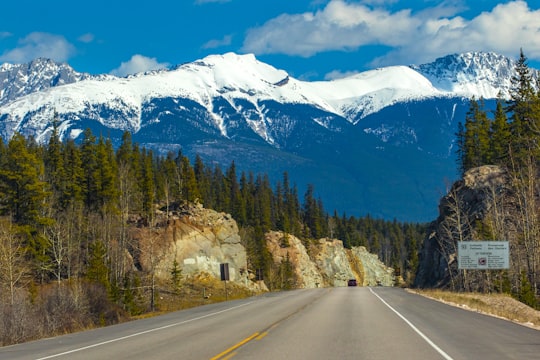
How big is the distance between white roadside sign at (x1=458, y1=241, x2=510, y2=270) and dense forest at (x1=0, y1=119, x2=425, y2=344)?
23729 mm

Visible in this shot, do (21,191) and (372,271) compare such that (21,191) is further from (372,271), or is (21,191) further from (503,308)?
(372,271)

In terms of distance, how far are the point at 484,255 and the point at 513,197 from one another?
740 inches

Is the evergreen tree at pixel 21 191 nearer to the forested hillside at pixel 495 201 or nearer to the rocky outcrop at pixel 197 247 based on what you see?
the rocky outcrop at pixel 197 247

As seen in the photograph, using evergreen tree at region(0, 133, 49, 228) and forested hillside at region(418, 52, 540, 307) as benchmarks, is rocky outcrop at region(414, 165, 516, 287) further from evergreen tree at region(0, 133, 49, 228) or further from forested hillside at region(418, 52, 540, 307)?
evergreen tree at region(0, 133, 49, 228)

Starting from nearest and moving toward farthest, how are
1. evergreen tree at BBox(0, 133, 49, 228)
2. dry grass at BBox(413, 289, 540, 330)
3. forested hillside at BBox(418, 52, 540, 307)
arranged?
dry grass at BBox(413, 289, 540, 330) < forested hillside at BBox(418, 52, 540, 307) < evergreen tree at BBox(0, 133, 49, 228)

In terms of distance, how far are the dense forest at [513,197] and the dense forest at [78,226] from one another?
90.1ft

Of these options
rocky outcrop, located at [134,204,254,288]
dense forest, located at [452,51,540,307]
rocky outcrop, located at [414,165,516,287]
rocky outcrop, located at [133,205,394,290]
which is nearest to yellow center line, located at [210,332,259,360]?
dense forest, located at [452,51,540,307]

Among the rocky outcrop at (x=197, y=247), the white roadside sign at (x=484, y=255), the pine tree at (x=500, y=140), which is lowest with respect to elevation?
the white roadside sign at (x=484, y=255)

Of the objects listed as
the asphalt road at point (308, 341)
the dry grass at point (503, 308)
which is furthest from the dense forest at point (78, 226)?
the dry grass at point (503, 308)

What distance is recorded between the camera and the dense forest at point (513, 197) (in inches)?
1860

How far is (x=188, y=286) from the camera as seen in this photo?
231ft

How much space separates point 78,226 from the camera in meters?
67.9

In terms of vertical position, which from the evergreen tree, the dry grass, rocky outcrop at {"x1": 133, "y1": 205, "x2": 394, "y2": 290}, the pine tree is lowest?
the dry grass

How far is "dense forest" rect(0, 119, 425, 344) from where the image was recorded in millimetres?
34219
